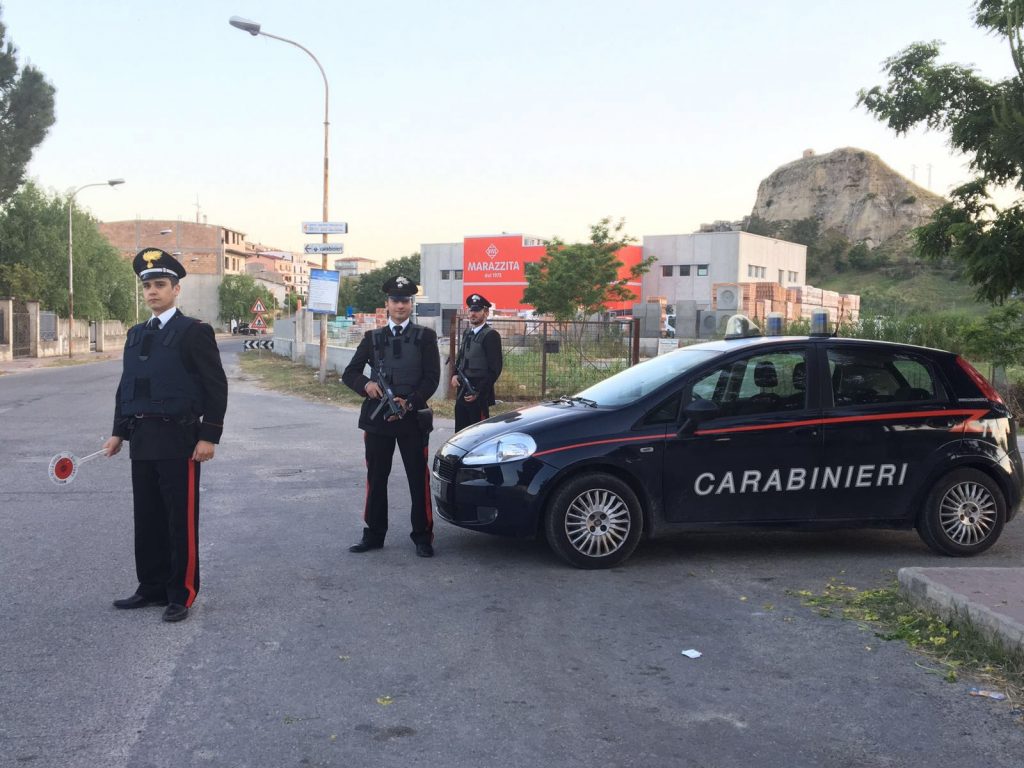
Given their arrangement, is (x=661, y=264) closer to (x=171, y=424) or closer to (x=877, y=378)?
(x=877, y=378)

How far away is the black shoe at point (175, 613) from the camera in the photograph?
4.82 meters

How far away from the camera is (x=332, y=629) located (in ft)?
15.6

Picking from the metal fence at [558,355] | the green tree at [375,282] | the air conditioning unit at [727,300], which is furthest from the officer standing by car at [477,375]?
the green tree at [375,282]

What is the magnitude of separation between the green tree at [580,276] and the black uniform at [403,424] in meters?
52.8

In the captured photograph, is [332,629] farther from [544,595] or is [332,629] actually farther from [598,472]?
[598,472]

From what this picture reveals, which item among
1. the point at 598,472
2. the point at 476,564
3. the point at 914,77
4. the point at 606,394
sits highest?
the point at 914,77

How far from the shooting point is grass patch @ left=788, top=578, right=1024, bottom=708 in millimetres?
4172

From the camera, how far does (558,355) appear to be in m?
17.8

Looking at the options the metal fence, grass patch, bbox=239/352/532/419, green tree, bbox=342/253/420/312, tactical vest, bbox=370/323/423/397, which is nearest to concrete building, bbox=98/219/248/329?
green tree, bbox=342/253/420/312

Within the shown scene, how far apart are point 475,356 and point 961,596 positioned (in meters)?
4.93

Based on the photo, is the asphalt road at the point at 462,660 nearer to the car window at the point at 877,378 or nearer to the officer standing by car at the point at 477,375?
the car window at the point at 877,378

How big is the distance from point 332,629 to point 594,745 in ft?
5.85

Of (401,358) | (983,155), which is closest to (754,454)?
(401,358)

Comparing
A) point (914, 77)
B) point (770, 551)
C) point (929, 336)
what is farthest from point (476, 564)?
point (929, 336)
